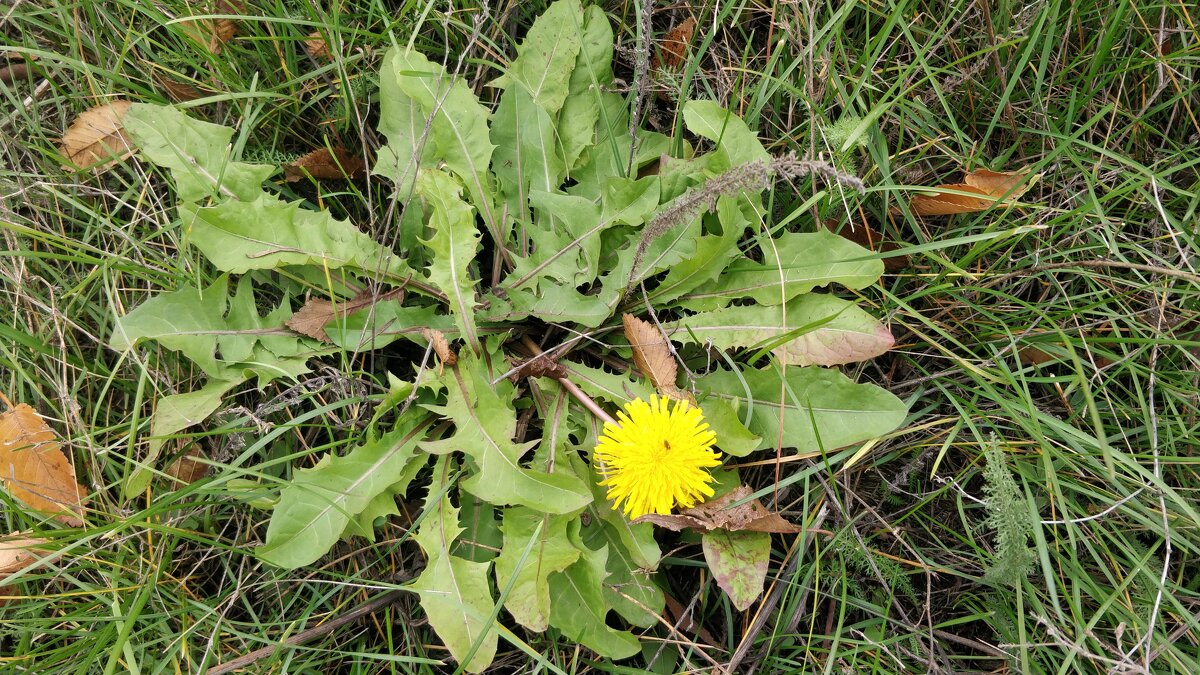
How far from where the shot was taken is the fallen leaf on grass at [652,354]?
2250mm

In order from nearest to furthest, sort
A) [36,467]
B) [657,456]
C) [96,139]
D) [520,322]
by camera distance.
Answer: [657,456], [36,467], [520,322], [96,139]

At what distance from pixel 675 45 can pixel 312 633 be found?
6.63ft

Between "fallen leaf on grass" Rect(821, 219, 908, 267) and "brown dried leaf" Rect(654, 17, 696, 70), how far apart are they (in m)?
0.69

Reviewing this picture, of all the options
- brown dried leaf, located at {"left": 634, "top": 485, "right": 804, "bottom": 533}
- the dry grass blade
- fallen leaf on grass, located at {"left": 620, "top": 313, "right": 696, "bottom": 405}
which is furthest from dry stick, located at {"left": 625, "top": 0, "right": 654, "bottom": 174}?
the dry grass blade

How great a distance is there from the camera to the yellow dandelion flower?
1969 millimetres

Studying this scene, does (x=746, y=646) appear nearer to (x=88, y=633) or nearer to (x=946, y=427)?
(x=946, y=427)

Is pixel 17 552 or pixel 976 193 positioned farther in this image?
pixel 976 193

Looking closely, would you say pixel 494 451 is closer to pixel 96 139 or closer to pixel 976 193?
pixel 976 193

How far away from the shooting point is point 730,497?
2238 mm

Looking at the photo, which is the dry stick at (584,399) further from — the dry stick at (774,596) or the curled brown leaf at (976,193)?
the curled brown leaf at (976,193)

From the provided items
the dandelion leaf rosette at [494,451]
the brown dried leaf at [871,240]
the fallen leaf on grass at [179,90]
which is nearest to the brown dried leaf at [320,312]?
the dandelion leaf rosette at [494,451]

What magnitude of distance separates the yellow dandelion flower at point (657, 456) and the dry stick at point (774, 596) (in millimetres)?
383

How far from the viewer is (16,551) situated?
7.60ft

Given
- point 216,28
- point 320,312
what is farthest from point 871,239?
point 216,28
